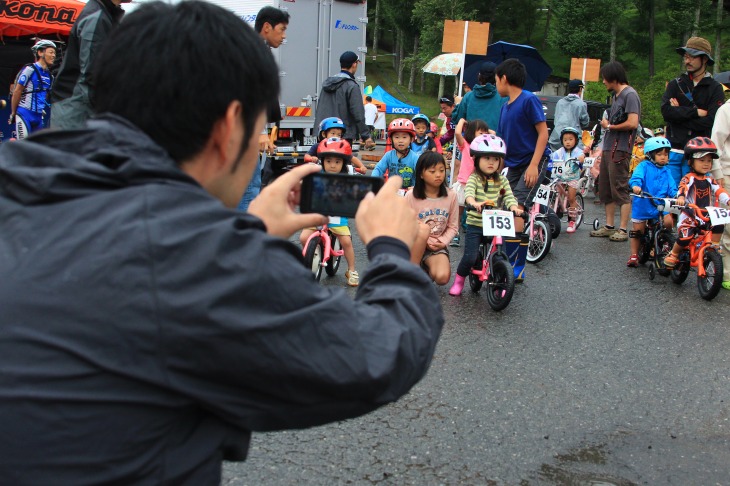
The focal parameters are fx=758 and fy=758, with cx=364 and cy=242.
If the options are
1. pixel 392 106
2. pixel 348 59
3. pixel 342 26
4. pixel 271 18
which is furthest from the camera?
pixel 392 106

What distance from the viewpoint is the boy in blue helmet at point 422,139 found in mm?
9469

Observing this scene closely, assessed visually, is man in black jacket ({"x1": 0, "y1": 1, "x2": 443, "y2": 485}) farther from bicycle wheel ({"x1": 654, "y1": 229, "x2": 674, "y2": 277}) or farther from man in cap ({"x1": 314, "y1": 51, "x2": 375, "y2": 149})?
man in cap ({"x1": 314, "y1": 51, "x2": 375, "y2": 149})

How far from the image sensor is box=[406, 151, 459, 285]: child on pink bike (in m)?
6.38

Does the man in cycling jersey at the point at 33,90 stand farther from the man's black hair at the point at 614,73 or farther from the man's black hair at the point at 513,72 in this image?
the man's black hair at the point at 614,73

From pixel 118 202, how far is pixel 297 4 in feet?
44.5

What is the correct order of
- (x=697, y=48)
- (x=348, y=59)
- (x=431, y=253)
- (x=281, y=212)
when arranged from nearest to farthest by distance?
(x=281, y=212) → (x=431, y=253) → (x=697, y=48) → (x=348, y=59)

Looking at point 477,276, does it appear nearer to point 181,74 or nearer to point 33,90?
Result: point 181,74

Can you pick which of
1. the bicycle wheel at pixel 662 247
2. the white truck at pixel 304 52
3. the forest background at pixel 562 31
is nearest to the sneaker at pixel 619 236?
the bicycle wheel at pixel 662 247

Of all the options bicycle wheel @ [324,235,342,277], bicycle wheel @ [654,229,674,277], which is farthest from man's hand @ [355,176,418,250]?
bicycle wheel @ [654,229,674,277]

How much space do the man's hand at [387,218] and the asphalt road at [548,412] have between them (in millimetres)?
2122

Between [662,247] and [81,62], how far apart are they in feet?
19.0

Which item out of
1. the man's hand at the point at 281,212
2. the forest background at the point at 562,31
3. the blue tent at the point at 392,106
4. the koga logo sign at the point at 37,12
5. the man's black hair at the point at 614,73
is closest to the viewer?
the man's hand at the point at 281,212

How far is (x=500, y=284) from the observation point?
20.8ft

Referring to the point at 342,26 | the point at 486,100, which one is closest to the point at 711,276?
the point at 486,100
